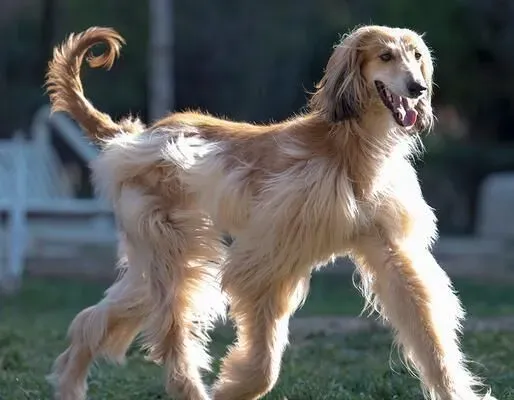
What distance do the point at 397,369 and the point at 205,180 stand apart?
163 centimetres

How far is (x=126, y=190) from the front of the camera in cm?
599

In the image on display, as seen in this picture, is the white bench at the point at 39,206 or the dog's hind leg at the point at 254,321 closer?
the dog's hind leg at the point at 254,321

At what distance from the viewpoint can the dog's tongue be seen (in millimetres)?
5344

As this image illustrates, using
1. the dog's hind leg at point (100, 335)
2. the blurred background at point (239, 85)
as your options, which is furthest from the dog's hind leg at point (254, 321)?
the blurred background at point (239, 85)

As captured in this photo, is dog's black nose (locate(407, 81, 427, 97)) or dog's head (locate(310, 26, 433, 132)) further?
dog's head (locate(310, 26, 433, 132))

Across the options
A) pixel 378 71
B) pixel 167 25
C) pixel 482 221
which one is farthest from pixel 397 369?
pixel 167 25

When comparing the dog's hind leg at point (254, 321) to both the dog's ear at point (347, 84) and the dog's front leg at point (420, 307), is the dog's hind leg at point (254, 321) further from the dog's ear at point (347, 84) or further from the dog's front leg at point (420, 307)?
the dog's ear at point (347, 84)

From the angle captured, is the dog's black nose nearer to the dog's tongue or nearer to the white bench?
the dog's tongue

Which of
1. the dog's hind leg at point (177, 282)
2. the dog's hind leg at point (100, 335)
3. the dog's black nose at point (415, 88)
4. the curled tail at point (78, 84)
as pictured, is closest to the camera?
the dog's black nose at point (415, 88)

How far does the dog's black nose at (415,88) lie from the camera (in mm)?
5220

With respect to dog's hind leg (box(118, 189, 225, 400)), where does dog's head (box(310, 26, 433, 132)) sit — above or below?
above

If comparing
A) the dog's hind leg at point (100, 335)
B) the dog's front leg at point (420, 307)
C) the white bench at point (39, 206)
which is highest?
the dog's front leg at point (420, 307)

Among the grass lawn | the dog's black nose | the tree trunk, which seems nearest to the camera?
the dog's black nose

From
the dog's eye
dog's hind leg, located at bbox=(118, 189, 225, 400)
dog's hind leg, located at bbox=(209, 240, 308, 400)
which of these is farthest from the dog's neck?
dog's hind leg, located at bbox=(118, 189, 225, 400)
